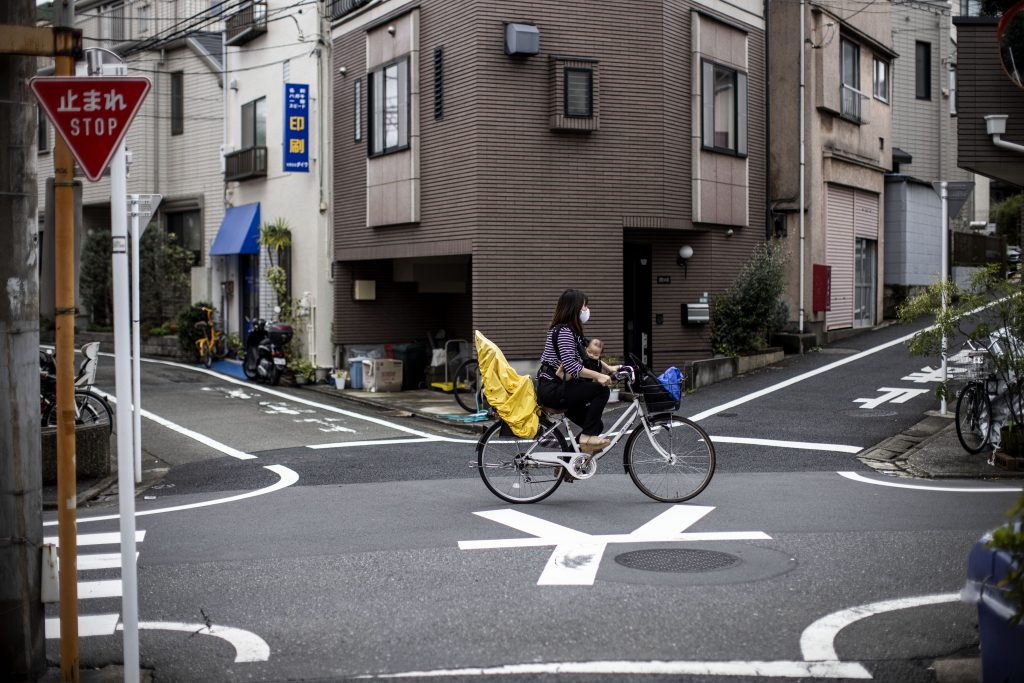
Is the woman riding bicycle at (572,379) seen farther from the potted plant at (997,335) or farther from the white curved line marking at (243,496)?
the potted plant at (997,335)

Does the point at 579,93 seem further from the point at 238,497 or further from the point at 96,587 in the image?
the point at 96,587

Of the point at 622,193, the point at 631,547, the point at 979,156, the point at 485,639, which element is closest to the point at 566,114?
the point at 622,193

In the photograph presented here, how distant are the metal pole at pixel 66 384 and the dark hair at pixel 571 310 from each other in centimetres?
489

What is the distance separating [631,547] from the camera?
7.49m

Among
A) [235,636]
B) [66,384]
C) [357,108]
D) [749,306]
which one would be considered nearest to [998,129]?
[749,306]

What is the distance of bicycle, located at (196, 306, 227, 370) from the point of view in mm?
24734

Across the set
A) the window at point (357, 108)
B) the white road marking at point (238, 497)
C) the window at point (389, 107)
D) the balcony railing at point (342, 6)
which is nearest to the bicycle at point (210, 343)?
the window at point (357, 108)

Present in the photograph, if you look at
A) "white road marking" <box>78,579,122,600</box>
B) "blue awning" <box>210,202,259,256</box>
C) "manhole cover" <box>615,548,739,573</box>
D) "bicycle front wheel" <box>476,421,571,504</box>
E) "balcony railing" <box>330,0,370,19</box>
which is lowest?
"white road marking" <box>78,579,122,600</box>

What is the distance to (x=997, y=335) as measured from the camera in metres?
11.6

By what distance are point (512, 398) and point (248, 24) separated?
1799 centimetres

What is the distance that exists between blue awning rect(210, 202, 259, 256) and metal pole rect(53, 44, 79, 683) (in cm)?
1956

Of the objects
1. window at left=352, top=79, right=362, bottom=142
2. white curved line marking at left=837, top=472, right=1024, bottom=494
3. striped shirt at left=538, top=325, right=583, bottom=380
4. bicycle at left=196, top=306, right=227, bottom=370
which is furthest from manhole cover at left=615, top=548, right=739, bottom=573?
bicycle at left=196, top=306, right=227, bottom=370

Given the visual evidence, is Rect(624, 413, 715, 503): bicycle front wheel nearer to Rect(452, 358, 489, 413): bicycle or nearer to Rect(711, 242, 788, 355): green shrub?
Rect(452, 358, 489, 413): bicycle

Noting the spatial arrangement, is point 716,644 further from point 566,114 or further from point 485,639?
point 566,114
